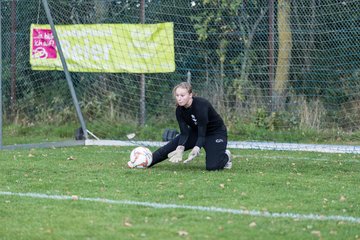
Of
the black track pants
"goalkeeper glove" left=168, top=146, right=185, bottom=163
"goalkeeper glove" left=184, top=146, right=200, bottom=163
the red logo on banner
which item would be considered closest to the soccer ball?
the black track pants

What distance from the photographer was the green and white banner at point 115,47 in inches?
574

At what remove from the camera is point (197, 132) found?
33.2 ft

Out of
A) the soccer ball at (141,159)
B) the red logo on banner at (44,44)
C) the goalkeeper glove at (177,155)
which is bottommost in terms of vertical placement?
the soccer ball at (141,159)

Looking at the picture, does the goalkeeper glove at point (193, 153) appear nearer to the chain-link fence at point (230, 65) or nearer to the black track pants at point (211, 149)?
the black track pants at point (211, 149)

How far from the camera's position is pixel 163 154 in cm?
1014

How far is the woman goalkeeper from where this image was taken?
9688 mm

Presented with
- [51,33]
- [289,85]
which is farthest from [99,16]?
[289,85]

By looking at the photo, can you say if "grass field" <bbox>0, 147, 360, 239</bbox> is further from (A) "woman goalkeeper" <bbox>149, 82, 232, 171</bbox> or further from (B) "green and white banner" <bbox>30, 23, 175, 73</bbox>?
(B) "green and white banner" <bbox>30, 23, 175, 73</bbox>

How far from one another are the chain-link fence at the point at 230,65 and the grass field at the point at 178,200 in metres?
3.05

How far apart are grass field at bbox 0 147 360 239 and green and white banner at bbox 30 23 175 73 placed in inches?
145

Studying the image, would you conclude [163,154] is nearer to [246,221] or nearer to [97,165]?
[97,165]

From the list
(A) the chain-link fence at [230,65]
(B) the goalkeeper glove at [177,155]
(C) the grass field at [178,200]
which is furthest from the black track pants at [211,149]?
(A) the chain-link fence at [230,65]

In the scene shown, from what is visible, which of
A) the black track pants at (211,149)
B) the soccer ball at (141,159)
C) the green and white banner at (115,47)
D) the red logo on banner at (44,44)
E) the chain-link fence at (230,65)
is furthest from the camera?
the red logo on banner at (44,44)

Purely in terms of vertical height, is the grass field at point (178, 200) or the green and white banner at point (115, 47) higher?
the green and white banner at point (115, 47)
